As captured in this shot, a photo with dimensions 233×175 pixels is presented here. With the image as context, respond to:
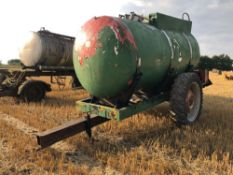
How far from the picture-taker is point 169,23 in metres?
6.45

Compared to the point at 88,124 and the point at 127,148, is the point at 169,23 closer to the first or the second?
the point at 88,124

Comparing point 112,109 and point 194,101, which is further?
point 194,101

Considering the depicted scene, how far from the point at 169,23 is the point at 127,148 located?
3.25 metres

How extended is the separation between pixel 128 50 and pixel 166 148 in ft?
5.86

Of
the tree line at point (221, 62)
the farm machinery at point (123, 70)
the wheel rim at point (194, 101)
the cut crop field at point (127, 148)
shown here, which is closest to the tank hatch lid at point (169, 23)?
the farm machinery at point (123, 70)

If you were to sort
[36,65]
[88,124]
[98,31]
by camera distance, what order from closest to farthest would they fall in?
1. [98,31]
2. [88,124]
3. [36,65]

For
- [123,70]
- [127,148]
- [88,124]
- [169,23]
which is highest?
[169,23]

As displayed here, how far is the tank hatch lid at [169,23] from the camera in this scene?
6086 mm

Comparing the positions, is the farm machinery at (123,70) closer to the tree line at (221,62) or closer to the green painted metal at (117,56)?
the green painted metal at (117,56)

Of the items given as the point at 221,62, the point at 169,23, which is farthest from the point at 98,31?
the point at 221,62

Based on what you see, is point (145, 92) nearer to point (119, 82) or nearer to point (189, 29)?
point (119, 82)

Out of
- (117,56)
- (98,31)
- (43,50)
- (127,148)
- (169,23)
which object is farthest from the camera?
(43,50)

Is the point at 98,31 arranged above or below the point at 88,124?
above

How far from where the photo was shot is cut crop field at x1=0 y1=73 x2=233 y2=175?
3.93 meters
